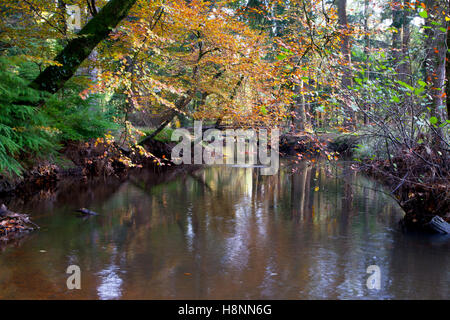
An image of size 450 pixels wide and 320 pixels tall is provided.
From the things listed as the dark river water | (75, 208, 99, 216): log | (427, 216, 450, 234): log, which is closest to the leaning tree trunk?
the dark river water

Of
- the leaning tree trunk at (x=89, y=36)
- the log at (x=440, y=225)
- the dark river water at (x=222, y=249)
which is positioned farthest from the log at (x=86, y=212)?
the log at (x=440, y=225)

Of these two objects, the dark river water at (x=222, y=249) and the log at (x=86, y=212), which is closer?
the dark river water at (x=222, y=249)

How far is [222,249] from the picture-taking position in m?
5.65

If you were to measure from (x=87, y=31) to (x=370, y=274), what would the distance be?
495 cm

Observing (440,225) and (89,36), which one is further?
(440,225)

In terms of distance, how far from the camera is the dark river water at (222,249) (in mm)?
4297

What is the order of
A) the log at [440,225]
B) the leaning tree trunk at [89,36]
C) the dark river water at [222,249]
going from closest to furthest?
the dark river water at [222,249], the leaning tree trunk at [89,36], the log at [440,225]

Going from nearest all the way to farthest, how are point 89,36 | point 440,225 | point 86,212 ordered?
point 89,36, point 440,225, point 86,212

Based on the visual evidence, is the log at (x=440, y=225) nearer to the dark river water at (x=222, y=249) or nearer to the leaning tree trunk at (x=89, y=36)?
the dark river water at (x=222, y=249)

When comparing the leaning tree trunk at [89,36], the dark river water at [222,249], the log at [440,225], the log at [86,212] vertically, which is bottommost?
the dark river water at [222,249]

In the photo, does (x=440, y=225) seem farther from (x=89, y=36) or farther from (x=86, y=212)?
(x=86, y=212)

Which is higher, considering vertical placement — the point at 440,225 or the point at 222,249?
the point at 440,225

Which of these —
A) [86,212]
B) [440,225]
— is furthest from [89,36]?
[440,225]
